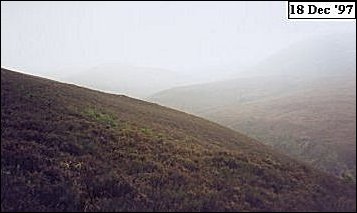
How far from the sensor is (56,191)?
11203mm

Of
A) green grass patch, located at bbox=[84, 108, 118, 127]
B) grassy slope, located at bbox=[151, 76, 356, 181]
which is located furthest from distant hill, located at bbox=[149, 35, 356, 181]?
green grass patch, located at bbox=[84, 108, 118, 127]

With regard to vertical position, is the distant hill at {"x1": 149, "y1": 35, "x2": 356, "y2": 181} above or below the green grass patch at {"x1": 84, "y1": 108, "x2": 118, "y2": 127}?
below

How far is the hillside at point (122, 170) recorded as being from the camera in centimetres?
1132

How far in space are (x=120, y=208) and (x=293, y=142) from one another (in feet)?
98.8

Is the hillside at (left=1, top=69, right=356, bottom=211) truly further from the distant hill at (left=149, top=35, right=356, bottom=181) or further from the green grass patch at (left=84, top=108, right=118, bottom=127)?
the distant hill at (left=149, top=35, right=356, bottom=181)

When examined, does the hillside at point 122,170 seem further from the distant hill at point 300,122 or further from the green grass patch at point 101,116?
the distant hill at point 300,122

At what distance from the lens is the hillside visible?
37.1 feet

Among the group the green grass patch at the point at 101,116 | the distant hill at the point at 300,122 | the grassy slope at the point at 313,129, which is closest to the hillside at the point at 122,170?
the green grass patch at the point at 101,116

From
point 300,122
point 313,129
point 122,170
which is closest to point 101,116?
point 122,170

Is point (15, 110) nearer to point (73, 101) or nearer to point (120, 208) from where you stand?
point (73, 101)

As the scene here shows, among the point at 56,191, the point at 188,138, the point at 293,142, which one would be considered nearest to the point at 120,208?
the point at 56,191

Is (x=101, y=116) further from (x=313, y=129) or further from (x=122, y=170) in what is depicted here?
(x=313, y=129)

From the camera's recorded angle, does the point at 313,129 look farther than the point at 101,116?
Yes

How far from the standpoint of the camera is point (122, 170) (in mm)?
13320
